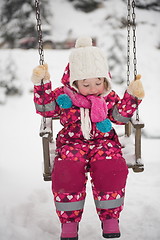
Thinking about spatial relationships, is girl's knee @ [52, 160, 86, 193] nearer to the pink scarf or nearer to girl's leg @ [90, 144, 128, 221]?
girl's leg @ [90, 144, 128, 221]

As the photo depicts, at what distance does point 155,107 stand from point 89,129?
8.93ft

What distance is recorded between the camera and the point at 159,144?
3.80 meters

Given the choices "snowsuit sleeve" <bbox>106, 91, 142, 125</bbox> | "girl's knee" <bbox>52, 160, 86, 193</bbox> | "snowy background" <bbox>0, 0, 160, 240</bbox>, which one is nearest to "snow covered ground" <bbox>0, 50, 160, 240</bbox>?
"snowy background" <bbox>0, 0, 160, 240</bbox>

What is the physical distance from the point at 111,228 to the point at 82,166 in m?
0.33

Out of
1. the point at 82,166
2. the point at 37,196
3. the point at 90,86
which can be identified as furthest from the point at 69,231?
the point at 37,196

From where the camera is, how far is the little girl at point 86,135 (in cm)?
183

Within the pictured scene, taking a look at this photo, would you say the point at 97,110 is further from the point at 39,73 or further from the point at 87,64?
the point at 39,73

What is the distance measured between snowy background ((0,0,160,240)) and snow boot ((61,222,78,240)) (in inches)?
17.9

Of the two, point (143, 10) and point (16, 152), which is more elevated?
point (143, 10)

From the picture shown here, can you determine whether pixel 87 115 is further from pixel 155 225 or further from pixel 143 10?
pixel 143 10

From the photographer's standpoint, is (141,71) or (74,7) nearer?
(141,71)

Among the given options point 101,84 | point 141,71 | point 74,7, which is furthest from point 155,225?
point 74,7

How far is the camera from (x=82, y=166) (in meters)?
1.87

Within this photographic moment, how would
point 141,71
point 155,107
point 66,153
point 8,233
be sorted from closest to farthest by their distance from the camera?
point 66,153
point 8,233
point 155,107
point 141,71
